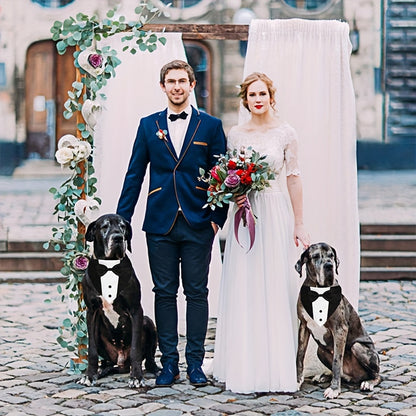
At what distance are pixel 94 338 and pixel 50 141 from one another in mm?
11339

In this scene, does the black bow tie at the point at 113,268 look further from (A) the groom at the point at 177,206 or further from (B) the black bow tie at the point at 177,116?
(B) the black bow tie at the point at 177,116

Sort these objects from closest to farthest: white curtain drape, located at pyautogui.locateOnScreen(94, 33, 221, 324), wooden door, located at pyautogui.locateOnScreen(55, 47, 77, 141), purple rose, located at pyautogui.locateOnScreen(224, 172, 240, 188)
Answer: purple rose, located at pyautogui.locateOnScreen(224, 172, 240, 188) < white curtain drape, located at pyautogui.locateOnScreen(94, 33, 221, 324) < wooden door, located at pyautogui.locateOnScreen(55, 47, 77, 141)

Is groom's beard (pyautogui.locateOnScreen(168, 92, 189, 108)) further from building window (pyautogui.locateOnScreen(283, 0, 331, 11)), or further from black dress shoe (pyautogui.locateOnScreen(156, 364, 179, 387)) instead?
building window (pyautogui.locateOnScreen(283, 0, 331, 11))

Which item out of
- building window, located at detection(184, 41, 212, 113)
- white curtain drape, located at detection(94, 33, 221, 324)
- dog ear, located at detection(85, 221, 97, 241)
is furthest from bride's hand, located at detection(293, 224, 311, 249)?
building window, located at detection(184, 41, 212, 113)

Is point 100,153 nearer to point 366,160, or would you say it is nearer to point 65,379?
point 65,379

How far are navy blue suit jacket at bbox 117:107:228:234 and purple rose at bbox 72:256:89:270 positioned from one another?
0.45 meters

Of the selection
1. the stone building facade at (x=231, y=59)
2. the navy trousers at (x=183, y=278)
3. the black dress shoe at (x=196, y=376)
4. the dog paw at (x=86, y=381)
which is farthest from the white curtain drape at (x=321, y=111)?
the stone building facade at (x=231, y=59)

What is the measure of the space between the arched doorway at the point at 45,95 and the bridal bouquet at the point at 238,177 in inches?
457

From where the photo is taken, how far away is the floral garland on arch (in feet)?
18.5

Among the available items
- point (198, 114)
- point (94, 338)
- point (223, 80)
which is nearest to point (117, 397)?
point (94, 338)

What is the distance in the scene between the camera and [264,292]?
17.4 ft

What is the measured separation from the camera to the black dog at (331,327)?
521 cm

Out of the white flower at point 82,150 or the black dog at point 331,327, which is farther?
the white flower at point 82,150

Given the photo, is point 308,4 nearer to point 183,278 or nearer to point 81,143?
point 81,143
